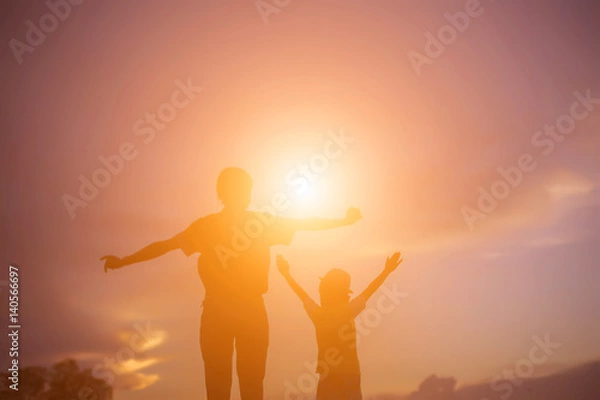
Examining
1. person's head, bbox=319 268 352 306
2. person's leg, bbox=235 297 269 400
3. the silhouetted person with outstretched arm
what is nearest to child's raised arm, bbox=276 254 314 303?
person's head, bbox=319 268 352 306

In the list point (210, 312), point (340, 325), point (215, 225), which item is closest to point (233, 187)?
point (215, 225)

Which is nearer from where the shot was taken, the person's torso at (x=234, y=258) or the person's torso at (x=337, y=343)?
the person's torso at (x=234, y=258)

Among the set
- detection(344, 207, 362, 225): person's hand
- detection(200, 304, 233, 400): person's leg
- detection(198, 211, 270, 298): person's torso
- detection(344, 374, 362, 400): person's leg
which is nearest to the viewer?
detection(200, 304, 233, 400): person's leg

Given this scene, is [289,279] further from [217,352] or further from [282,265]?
[217,352]

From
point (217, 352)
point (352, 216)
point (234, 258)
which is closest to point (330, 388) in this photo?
point (217, 352)

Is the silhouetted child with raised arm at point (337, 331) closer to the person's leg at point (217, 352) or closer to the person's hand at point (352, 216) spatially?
the person's hand at point (352, 216)

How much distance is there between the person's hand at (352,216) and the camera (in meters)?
5.68

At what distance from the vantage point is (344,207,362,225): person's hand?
5.68 m

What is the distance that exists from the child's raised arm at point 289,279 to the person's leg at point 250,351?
1175 millimetres

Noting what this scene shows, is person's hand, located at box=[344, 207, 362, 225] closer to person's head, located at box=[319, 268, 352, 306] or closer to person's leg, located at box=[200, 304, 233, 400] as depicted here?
person's head, located at box=[319, 268, 352, 306]

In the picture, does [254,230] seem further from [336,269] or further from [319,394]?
[319,394]

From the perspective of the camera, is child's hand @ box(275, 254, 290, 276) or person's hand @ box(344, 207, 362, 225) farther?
child's hand @ box(275, 254, 290, 276)

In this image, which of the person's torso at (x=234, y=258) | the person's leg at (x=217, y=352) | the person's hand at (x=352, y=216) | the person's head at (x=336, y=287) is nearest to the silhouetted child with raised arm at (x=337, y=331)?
the person's head at (x=336, y=287)

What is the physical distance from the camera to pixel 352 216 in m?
5.71
